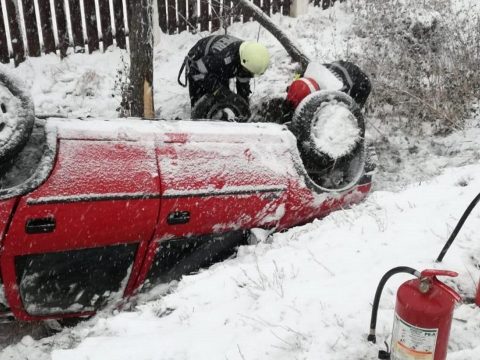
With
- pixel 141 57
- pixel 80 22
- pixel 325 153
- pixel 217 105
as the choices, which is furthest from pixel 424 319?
pixel 80 22

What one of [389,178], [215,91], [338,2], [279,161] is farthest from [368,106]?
[338,2]

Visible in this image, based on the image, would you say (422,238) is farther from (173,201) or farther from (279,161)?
(173,201)

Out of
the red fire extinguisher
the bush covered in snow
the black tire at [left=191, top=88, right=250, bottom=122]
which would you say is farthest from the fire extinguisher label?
the bush covered in snow

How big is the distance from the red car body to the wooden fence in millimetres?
5395

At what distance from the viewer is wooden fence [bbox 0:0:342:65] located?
8000 mm

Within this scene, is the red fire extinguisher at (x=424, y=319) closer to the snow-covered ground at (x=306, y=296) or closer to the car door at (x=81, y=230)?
the snow-covered ground at (x=306, y=296)

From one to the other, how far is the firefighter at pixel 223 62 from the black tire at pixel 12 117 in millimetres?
2784

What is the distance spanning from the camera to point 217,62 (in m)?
5.64

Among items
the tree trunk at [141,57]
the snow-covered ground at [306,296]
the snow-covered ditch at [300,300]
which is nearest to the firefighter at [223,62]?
the tree trunk at [141,57]

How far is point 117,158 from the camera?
132 inches

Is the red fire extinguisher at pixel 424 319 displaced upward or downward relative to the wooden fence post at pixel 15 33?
downward

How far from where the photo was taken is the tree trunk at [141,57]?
19.3 ft

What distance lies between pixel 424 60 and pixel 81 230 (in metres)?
5.84

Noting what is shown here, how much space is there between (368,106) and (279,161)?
3459 millimetres
